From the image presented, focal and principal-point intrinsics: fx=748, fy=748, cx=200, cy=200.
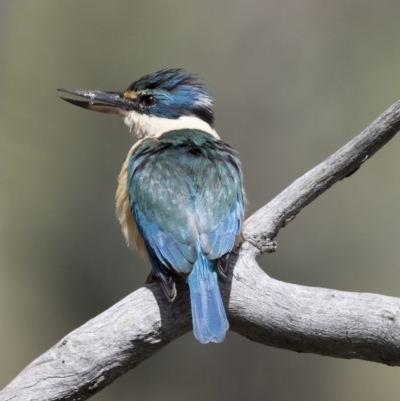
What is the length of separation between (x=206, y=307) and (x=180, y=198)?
0.41m

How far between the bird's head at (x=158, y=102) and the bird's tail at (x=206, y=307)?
3.10 feet

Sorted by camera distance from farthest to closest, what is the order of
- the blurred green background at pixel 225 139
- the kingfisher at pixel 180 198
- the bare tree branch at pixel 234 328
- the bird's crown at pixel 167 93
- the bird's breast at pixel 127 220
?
the blurred green background at pixel 225 139, the bird's crown at pixel 167 93, the bird's breast at pixel 127 220, the kingfisher at pixel 180 198, the bare tree branch at pixel 234 328

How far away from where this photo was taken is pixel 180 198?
2.36m

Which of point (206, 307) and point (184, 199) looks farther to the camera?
point (184, 199)

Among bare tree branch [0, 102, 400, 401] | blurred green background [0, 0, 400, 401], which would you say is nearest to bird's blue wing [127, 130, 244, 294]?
bare tree branch [0, 102, 400, 401]

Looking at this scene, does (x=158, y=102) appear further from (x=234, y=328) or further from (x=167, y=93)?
(x=234, y=328)

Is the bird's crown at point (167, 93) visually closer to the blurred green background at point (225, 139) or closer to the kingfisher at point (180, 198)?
the kingfisher at point (180, 198)

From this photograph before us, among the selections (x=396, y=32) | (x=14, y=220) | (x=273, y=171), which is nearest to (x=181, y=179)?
(x=273, y=171)

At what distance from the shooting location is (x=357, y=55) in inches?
241

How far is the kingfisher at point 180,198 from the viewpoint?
7.16 ft

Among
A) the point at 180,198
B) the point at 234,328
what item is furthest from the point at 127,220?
the point at 234,328

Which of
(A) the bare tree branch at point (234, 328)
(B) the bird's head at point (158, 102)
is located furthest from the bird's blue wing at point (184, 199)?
(B) the bird's head at point (158, 102)

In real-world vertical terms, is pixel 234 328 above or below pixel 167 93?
below

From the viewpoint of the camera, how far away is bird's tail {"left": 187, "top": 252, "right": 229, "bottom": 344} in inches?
82.3
